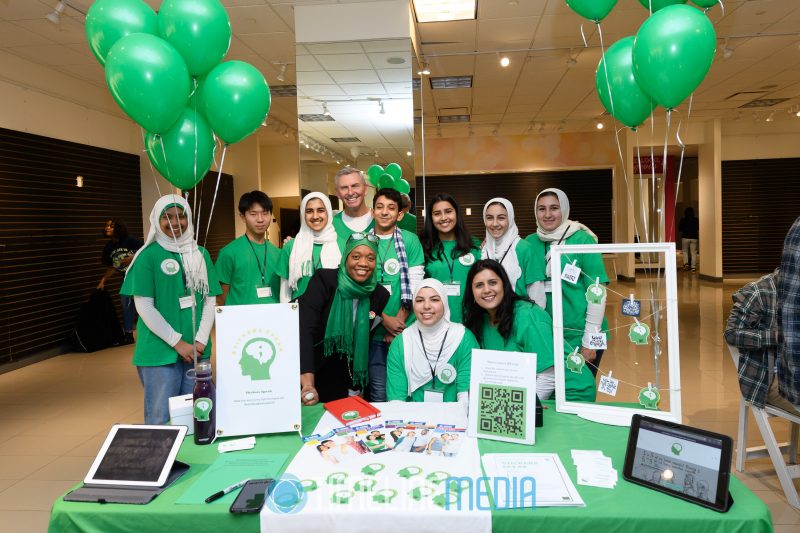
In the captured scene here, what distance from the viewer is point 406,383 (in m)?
2.43

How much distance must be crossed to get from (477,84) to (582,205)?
19.1ft

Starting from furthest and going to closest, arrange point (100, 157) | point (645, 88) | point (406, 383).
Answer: point (100, 157)
point (406, 383)
point (645, 88)

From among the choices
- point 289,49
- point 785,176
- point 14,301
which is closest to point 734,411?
point 289,49

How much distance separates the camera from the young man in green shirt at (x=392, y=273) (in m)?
3.08

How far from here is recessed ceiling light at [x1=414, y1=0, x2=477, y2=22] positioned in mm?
5293

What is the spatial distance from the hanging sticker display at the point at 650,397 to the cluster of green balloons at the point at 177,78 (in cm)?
196

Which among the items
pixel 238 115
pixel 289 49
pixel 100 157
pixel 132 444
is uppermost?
pixel 289 49

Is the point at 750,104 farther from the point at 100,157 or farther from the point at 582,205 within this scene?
the point at 100,157

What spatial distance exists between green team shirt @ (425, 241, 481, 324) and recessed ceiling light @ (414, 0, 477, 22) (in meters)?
3.06

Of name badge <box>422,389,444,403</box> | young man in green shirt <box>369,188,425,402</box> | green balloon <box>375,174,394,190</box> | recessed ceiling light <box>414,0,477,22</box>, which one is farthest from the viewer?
→ recessed ceiling light <box>414,0,477,22</box>

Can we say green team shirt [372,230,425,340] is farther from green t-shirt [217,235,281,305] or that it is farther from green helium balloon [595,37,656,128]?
green helium balloon [595,37,656,128]

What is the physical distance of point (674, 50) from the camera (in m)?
2.08

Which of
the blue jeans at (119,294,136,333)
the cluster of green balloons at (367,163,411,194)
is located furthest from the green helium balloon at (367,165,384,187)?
the blue jeans at (119,294,136,333)

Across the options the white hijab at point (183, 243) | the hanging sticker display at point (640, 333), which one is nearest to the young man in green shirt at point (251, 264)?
the white hijab at point (183, 243)
